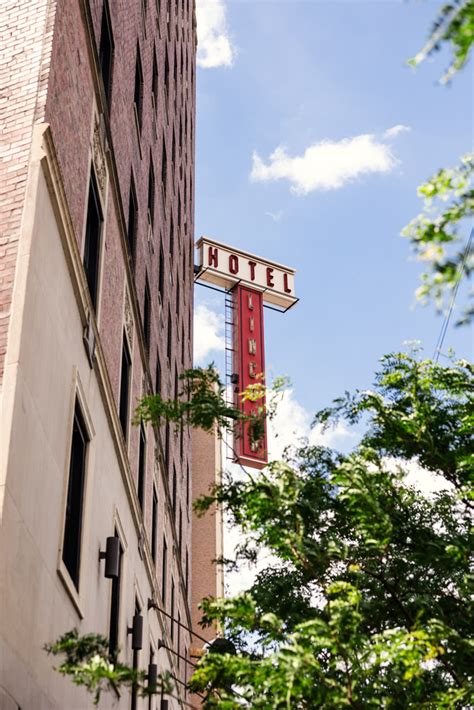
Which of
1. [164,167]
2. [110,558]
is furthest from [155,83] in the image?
[110,558]

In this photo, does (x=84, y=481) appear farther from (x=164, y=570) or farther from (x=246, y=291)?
(x=246, y=291)

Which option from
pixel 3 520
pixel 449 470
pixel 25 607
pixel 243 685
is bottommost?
pixel 243 685

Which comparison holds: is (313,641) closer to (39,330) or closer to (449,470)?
(449,470)

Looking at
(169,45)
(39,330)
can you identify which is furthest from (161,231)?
(39,330)

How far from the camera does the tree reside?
717 centimetres

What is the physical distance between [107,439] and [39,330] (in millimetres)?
5043

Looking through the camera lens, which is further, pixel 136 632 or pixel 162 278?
pixel 162 278

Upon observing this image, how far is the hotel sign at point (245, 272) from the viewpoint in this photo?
153 ft

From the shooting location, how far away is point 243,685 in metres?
7.86

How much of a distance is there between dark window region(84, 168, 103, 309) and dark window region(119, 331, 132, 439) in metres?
3.32

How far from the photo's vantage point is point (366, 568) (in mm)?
8938

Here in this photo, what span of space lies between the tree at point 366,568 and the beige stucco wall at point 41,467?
1.43 metres

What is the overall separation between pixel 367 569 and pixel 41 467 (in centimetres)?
386

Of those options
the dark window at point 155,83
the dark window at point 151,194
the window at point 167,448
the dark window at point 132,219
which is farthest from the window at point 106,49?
the window at point 167,448
